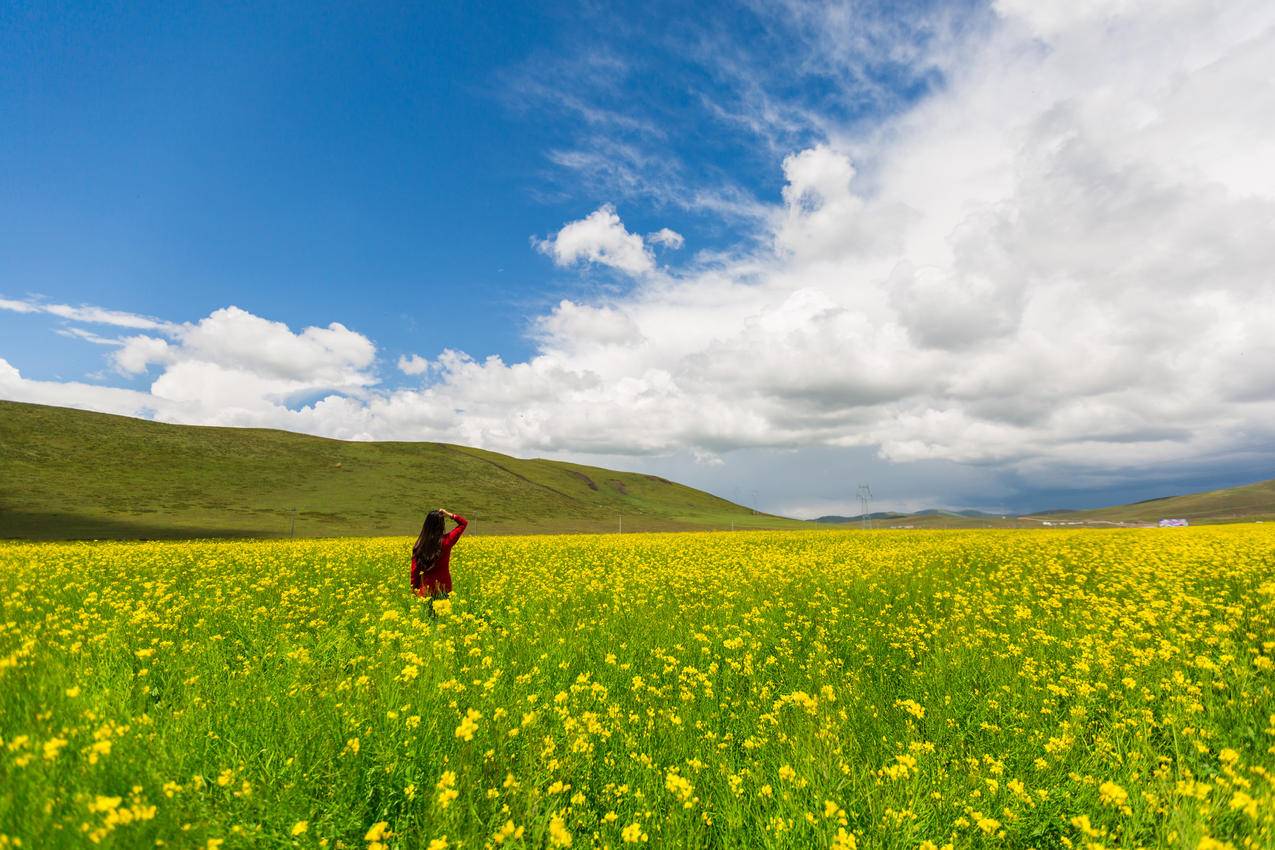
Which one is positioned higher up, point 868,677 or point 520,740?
point 520,740

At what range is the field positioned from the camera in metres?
3.70

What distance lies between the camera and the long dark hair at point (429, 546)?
10516 mm

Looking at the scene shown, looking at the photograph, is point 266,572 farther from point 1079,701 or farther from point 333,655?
point 1079,701

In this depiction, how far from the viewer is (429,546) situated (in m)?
10.8

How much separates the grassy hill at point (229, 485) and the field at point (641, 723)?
6406 cm

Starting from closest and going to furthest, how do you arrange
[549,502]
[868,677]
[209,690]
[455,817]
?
1. [455,817]
2. [209,690]
3. [868,677]
4. [549,502]

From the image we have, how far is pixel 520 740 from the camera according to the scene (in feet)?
16.0

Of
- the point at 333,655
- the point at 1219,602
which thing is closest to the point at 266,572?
the point at 333,655

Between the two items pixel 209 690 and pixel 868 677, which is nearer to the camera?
pixel 209 690

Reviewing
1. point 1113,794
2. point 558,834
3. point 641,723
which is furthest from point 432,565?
point 1113,794

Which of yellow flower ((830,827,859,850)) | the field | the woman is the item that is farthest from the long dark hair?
yellow flower ((830,827,859,850))

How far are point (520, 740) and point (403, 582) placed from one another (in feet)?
35.3

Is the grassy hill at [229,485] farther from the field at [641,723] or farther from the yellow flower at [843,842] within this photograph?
the yellow flower at [843,842]

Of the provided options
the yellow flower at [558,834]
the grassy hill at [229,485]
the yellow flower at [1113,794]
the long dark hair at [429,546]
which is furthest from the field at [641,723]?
the grassy hill at [229,485]
